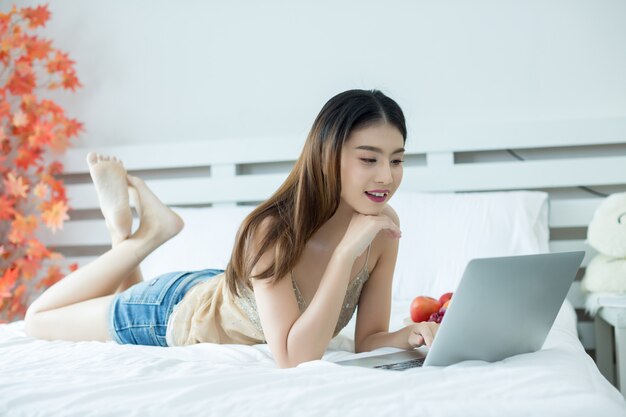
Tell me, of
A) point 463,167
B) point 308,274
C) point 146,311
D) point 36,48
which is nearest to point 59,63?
point 36,48

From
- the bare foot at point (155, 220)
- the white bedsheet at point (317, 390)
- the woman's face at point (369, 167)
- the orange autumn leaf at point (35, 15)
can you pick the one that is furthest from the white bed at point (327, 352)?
the orange autumn leaf at point (35, 15)

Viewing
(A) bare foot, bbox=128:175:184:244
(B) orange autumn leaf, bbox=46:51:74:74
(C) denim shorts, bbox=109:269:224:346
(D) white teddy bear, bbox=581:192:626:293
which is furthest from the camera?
(B) orange autumn leaf, bbox=46:51:74:74

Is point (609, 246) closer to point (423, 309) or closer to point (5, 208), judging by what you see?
point (423, 309)

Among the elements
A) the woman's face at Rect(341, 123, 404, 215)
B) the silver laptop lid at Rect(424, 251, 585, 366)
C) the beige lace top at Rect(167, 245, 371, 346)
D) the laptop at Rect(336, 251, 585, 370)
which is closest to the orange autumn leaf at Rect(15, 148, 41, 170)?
the beige lace top at Rect(167, 245, 371, 346)

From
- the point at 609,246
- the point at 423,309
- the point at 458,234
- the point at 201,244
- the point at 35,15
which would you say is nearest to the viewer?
the point at 423,309

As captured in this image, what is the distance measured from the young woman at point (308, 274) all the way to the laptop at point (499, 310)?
0.14 meters

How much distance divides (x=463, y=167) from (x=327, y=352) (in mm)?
1247

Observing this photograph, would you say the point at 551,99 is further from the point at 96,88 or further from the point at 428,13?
the point at 96,88

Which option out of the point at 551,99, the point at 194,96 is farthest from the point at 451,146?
the point at 194,96

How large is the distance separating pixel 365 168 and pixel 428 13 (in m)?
1.49

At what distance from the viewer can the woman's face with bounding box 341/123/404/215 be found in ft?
4.36

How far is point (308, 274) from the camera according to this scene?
4.75 ft

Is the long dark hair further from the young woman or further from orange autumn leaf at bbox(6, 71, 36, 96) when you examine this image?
Answer: orange autumn leaf at bbox(6, 71, 36, 96)

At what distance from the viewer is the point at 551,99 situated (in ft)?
8.28
